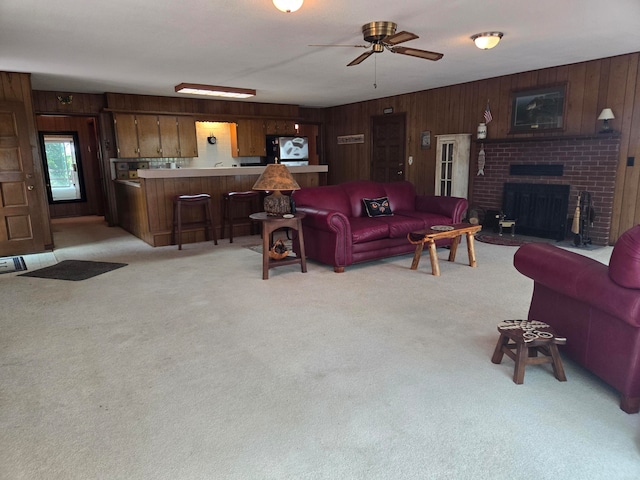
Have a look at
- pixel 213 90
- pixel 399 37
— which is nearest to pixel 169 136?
pixel 213 90

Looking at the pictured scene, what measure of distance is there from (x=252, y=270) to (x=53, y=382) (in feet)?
7.69

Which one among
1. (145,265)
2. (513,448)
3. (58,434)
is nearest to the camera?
(513,448)

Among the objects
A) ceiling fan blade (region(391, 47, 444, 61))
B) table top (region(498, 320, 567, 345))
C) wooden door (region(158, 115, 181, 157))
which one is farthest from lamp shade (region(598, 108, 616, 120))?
wooden door (region(158, 115, 181, 157))

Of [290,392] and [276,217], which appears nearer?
[290,392]

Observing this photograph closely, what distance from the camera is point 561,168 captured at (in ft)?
18.6

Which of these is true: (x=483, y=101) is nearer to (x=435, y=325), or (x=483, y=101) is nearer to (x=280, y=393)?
(x=435, y=325)

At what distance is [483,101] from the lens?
6.56 meters

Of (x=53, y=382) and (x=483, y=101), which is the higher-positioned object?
(x=483, y=101)

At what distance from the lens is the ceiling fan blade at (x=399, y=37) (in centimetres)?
326

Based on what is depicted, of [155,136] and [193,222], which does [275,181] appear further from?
[155,136]

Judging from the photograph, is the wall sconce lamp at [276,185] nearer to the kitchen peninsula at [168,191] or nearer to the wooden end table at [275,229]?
the wooden end table at [275,229]

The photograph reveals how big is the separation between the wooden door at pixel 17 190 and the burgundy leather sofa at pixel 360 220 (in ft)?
11.7

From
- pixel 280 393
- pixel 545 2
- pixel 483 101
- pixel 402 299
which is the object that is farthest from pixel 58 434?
pixel 483 101

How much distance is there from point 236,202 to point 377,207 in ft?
7.87
